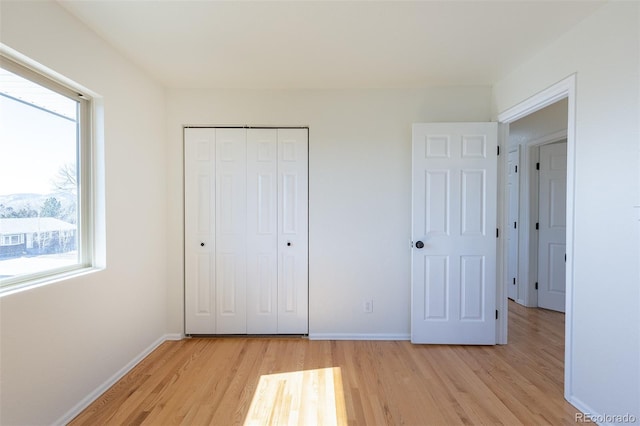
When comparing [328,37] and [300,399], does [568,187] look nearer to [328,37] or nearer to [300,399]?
[328,37]

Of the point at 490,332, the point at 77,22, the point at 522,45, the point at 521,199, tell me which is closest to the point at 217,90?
the point at 77,22

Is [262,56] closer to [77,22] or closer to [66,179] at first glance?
[77,22]

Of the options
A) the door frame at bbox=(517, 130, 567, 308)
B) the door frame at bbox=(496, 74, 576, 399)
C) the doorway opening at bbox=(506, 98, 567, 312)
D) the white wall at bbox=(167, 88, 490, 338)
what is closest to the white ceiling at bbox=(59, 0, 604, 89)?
the white wall at bbox=(167, 88, 490, 338)

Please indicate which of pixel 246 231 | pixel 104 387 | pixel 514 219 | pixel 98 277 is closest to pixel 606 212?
pixel 514 219

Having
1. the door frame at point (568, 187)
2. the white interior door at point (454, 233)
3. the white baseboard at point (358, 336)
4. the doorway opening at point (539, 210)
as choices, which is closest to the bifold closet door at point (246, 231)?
the white baseboard at point (358, 336)

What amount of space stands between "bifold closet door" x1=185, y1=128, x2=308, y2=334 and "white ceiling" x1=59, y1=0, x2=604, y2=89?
646 millimetres

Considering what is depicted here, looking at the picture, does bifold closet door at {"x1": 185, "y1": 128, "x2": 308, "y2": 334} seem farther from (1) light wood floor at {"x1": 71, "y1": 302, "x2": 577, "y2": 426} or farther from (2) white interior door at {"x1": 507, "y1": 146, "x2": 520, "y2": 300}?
(2) white interior door at {"x1": 507, "y1": 146, "x2": 520, "y2": 300}

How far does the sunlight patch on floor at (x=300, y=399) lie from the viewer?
71.4 inches

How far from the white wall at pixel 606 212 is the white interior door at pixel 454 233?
32.8 inches

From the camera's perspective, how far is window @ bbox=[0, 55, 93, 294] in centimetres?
157

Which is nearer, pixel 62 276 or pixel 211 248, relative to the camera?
pixel 62 276

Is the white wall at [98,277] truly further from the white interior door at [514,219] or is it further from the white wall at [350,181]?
the white interior door at [514,219]

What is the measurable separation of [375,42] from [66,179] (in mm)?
2366

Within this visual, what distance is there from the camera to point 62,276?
1.84 meters
